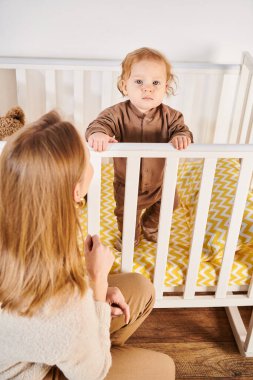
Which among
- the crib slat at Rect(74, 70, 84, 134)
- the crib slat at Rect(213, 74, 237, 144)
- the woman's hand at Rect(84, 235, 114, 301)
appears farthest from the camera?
the crib slat at Rect(213, 74, 237, 144)

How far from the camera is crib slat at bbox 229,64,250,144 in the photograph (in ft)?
5.81

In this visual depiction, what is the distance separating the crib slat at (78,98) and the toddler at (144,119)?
1.47 ft

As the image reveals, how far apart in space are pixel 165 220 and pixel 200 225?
10 cm

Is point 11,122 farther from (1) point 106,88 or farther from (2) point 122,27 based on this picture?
(2) point 122,27

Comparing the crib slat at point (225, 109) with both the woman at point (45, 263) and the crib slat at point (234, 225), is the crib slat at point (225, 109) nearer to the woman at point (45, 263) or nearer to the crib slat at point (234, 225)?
the crib slat at point (234, 225)

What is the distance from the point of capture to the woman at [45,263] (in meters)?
0.77

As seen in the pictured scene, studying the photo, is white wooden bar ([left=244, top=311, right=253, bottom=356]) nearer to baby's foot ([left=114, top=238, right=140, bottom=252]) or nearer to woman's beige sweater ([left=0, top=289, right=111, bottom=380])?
baby's foot ([left=114, top=238, right=140, bottom=252])

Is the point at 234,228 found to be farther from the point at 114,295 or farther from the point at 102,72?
the point at 102,72

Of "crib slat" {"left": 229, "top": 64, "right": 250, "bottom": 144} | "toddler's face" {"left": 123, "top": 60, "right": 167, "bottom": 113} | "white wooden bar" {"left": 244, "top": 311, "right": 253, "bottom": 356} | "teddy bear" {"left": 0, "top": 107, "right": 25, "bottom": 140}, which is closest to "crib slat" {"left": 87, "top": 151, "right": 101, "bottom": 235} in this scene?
"toddler's face" {"left": 123, "top": 60, "right": 167, "bottom": 113}

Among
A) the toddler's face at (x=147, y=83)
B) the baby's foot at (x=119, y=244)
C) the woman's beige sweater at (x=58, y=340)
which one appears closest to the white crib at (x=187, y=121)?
the baby's foot at (x=119, y=244)

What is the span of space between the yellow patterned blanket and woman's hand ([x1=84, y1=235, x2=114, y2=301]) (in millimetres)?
296

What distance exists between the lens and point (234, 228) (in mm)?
1229

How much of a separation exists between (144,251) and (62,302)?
1.92 feet

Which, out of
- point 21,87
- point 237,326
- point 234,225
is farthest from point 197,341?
point 21,87
